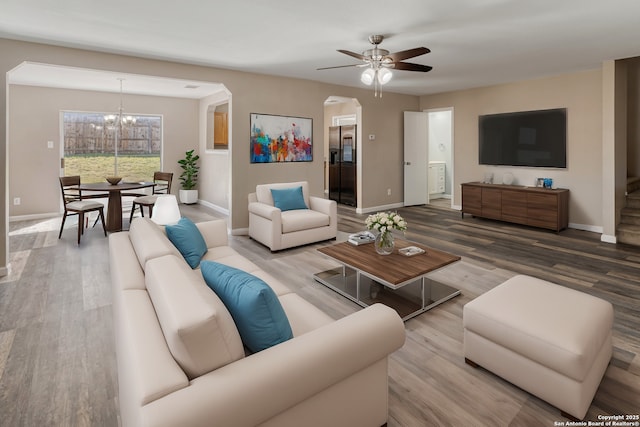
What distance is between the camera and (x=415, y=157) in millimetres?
7965

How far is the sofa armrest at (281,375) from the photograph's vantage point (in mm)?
1031

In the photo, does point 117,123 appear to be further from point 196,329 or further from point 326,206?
point 196,329

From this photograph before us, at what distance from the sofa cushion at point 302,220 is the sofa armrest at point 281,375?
3.16 metres

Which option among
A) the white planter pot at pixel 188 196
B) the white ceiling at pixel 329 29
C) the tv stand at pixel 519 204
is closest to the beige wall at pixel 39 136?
→ the white planter pot at pixel 188 196

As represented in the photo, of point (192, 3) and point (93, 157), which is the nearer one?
point (192, 3)

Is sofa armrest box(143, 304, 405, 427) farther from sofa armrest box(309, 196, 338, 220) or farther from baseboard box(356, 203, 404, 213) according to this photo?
baseboard box(356, 203, 404, 213)

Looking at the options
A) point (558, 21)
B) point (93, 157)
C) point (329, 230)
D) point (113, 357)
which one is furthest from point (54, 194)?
point (558, 21)

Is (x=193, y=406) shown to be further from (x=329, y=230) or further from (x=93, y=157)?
(x=93, y=157)

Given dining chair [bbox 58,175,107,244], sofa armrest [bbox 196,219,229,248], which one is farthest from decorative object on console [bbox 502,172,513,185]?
dining chair [bbox 58,175,107,244]

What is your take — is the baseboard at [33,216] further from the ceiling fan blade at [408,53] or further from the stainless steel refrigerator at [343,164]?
the ceiling fan blade at [408,53]

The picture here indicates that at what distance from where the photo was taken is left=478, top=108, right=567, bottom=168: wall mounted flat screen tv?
5.88 metres

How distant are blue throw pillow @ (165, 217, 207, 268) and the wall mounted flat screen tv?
591cm

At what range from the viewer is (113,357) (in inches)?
90.8

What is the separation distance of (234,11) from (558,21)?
309 cm
